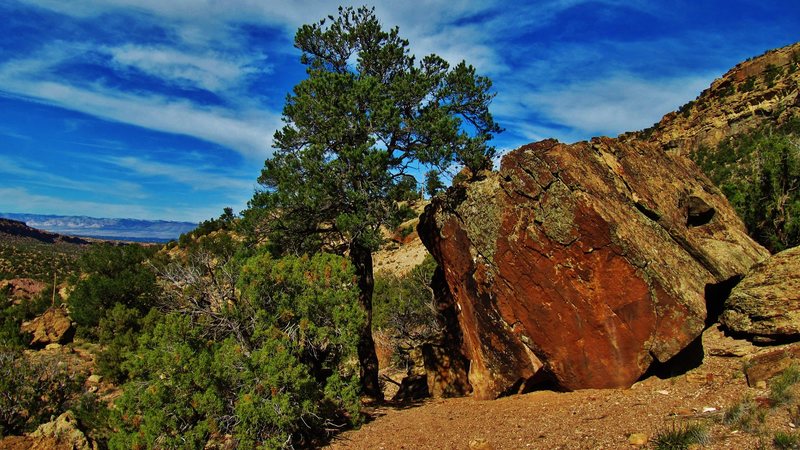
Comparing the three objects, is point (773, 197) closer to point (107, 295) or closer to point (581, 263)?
point (581, 263)

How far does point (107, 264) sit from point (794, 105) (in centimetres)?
5972

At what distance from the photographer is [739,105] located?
52.3 meters

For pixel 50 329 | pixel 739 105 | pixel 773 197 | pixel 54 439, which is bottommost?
pixel 50 329

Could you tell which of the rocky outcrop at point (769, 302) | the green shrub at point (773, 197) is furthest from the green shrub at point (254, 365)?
the green shrub at point (773, 197)

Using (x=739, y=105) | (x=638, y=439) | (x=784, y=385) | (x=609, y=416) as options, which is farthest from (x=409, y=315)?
(x=739, y=105)

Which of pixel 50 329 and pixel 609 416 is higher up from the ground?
pixel 609 416

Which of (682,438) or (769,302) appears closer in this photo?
(682,438)

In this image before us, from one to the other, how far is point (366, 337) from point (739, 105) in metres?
58.0

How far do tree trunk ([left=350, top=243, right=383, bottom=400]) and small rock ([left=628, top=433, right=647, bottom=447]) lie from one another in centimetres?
747

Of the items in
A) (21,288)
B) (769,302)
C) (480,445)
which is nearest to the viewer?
(480,445)

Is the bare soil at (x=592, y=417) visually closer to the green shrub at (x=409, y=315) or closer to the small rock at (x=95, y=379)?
the green shrub at (x=409, y=315)

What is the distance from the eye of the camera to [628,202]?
1073 centimetres

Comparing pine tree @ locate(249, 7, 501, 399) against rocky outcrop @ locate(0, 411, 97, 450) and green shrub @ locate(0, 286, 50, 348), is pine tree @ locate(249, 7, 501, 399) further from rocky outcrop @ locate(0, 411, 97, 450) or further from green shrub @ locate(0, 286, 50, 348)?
green shrub @ locate(0, 286, 50, 348)

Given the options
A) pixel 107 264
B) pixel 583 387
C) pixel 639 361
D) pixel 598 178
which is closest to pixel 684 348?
pixel 639 361
